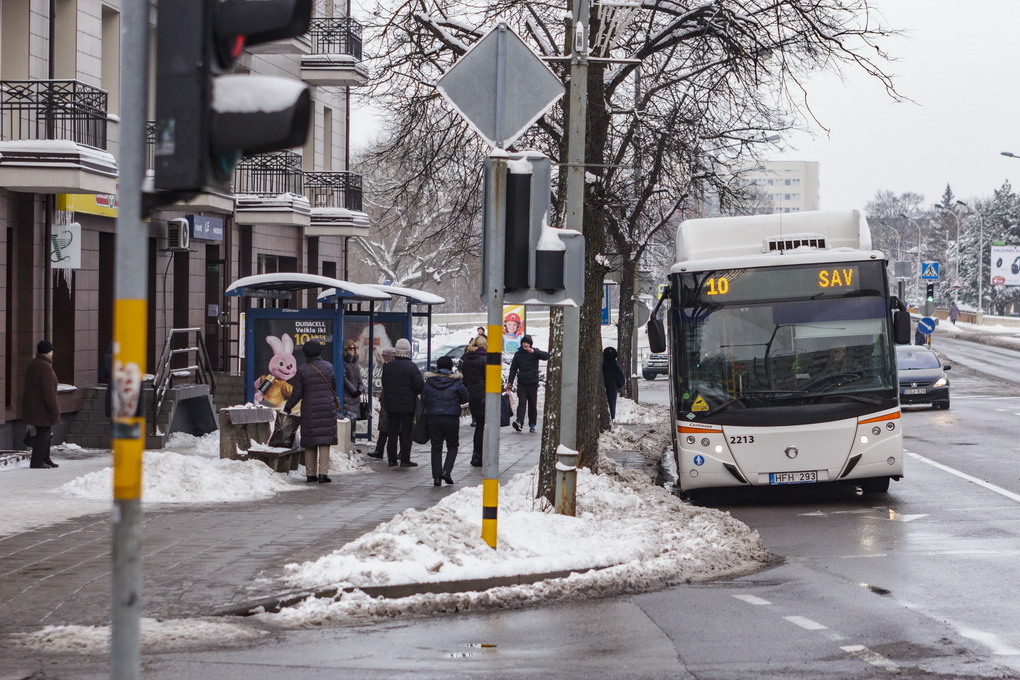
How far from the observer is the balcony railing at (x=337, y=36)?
3166 cm

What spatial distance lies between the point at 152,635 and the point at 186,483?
21.6ft

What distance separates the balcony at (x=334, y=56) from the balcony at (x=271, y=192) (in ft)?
7.88

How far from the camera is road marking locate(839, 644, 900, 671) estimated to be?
6.69m

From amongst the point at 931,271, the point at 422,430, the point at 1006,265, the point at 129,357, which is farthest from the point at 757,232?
the point at 1006,265

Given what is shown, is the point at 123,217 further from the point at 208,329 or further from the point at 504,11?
the point at 208,329

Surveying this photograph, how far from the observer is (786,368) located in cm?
1475

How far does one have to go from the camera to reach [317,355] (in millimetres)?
15758

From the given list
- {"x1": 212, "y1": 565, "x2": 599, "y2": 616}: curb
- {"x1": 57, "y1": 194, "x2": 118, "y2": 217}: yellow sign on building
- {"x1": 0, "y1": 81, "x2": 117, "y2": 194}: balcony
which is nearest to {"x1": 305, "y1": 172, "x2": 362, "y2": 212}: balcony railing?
{"x1": 57, "y1": 194, "x2": 118, "y2": 217}: yellow sign on building

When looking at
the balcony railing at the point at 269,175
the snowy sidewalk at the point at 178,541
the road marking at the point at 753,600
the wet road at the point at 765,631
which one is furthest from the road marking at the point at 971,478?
the balcony railing at the point at 269,175

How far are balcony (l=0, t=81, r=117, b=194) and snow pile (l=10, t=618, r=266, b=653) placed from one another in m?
12.4

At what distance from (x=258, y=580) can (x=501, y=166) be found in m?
3.30

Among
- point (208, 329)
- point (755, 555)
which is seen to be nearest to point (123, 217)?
point (755, 555)

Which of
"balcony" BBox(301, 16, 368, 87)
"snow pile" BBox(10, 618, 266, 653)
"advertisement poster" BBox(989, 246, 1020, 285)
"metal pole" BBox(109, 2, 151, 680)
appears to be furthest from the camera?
"advertisement poster" BBox(989, 246, 1020, 285)

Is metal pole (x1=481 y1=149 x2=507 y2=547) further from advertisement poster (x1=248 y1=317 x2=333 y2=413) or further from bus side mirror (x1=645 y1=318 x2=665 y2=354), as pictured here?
advertisement poster (x1=248 y1=317 x2=333 y2=413)
